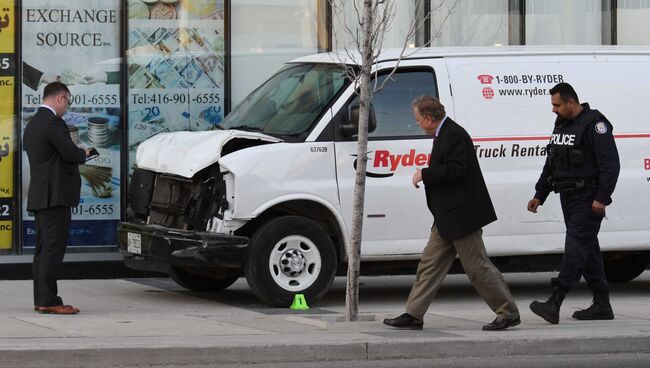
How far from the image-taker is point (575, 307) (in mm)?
12852

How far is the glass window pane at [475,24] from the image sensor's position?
16516 mm

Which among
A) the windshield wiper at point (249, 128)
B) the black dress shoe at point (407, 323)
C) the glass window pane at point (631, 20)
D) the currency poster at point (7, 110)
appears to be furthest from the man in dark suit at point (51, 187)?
the glass window pane at point (631, 20)

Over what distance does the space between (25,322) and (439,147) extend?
3.61 m

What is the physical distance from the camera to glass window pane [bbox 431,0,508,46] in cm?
1652

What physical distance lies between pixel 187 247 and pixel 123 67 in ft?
12.9

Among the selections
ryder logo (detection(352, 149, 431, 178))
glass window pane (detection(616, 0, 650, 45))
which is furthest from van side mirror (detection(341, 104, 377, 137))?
glass window pane (detection(616, 0, 650, 45))

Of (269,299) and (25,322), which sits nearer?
(25,322)

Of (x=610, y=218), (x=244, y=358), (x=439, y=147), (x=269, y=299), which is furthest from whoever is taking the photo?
(x=610, y=218)

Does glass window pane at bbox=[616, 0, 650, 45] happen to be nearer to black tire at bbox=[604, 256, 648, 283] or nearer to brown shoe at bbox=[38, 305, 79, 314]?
black tire at bbox=[604, 256, 648, 283]

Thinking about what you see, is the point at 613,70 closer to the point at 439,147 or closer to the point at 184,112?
the point at 439,147

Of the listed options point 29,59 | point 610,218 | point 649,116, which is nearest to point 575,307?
point 610,218

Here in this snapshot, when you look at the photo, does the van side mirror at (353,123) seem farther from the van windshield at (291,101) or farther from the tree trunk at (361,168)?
the tree trunk at (361,168)

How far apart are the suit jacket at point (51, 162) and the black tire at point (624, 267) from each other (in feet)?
20.4

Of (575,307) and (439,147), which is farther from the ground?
(439,147)
